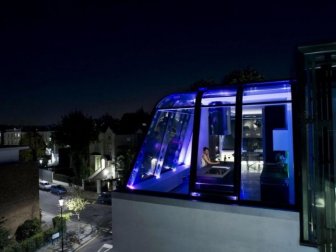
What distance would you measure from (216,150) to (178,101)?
5.34 metres

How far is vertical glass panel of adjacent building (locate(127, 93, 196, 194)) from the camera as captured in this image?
7.11 metres

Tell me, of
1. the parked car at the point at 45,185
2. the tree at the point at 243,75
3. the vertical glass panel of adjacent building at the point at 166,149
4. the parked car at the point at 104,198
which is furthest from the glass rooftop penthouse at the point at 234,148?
the parked car at the point at 45,185

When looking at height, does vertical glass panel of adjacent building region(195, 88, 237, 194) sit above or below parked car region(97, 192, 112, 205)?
above

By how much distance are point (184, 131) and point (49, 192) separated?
31.2 m

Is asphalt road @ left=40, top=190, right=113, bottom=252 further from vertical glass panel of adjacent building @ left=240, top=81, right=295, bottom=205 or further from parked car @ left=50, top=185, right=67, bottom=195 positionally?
vertical glass panel of adjacent building @ left=240, top=81, right=295, bottom=205

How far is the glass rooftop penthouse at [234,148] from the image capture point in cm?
595

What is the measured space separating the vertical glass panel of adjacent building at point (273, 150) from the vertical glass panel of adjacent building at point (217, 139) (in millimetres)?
418

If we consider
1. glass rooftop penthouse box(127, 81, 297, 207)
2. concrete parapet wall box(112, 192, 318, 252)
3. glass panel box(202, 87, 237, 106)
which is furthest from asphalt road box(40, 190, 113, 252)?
glass panel box(202, 87, 237, 106)

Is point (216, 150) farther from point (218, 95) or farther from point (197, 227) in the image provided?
point (197, 227)

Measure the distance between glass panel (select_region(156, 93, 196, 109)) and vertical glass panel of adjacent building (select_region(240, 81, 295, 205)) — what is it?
1304 millimetres

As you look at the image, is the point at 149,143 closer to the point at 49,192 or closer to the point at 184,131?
the point at 184,131

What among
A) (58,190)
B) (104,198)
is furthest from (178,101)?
(58,190)

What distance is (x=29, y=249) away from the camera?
17.8 meters

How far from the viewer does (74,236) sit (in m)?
20.5
